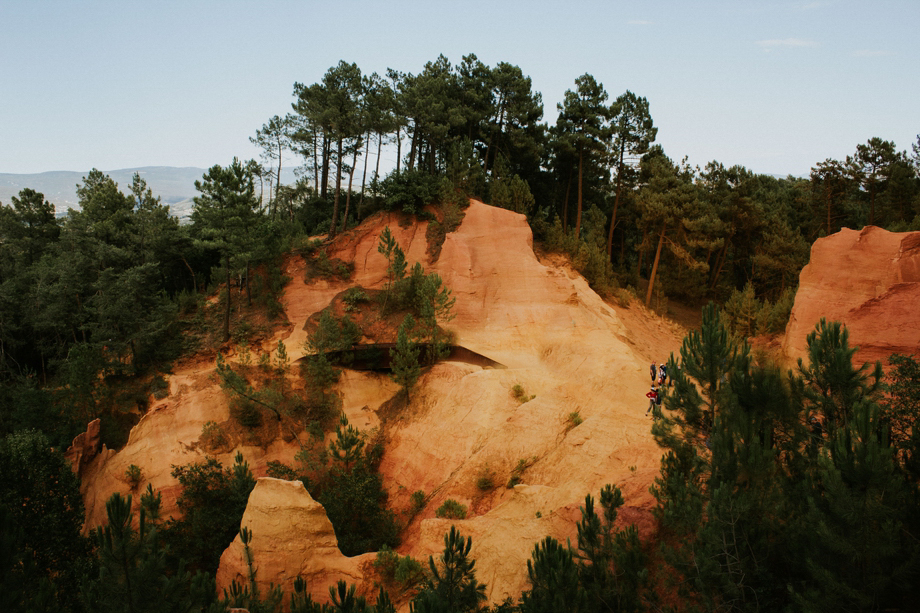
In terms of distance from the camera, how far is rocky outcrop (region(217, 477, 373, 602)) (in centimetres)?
1550

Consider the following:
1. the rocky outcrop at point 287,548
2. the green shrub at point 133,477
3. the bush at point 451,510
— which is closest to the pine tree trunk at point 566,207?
the bush at point 451,510

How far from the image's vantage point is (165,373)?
27.6 metres

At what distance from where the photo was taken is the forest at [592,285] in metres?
9.12

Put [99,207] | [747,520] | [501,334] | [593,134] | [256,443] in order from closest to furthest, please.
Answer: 1. [747,520]
2. [256,443]
3. [501,334]
4. [99,207]
5. [593,134]

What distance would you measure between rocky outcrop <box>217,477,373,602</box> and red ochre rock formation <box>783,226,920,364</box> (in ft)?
57.5

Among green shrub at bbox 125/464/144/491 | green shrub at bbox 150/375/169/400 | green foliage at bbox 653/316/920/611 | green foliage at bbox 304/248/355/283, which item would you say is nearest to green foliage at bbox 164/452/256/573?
green shrub at bbox 125/464/144/491

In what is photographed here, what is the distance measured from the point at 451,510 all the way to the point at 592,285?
18767 mm

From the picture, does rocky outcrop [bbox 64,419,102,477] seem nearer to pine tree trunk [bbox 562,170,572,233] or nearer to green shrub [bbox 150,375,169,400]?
green shrub [bbox 150,375,169,400]

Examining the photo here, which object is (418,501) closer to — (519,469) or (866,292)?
(519,469)

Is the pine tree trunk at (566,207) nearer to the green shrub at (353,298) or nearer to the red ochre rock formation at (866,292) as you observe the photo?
the green shrub at (353,298)

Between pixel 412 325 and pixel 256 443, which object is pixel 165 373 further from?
pixel 412 325

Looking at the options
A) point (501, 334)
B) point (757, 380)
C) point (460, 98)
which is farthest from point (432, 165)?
point (757, 380)

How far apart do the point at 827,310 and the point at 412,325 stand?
16.9 metres

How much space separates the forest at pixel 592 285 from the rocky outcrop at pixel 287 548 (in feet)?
4.42
